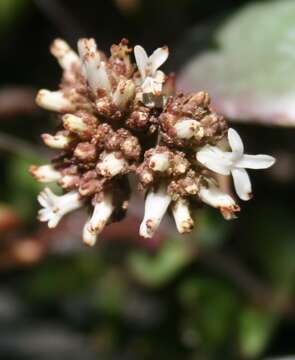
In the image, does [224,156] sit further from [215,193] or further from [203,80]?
[203,80]

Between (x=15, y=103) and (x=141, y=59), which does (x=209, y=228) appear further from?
(x=141, y=59)

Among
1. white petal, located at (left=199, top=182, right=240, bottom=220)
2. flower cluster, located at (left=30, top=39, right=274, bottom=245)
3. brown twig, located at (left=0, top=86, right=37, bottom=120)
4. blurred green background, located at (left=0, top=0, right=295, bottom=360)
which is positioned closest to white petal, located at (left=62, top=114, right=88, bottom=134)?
flower cluster, located at (left=30, top=39, right=274, bottom=245)

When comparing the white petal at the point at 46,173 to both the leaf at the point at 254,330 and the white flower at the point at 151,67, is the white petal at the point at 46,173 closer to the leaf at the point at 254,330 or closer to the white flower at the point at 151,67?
the white flower at the point at 151,67

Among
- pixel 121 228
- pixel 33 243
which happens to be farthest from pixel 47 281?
pixel 121 228

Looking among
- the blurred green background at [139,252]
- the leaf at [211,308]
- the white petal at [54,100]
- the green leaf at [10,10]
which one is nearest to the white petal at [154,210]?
the white petal at [54,100]

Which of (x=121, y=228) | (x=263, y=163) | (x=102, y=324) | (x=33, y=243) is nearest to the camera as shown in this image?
(x=263, y=163)

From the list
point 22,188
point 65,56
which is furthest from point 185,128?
point 22,188
